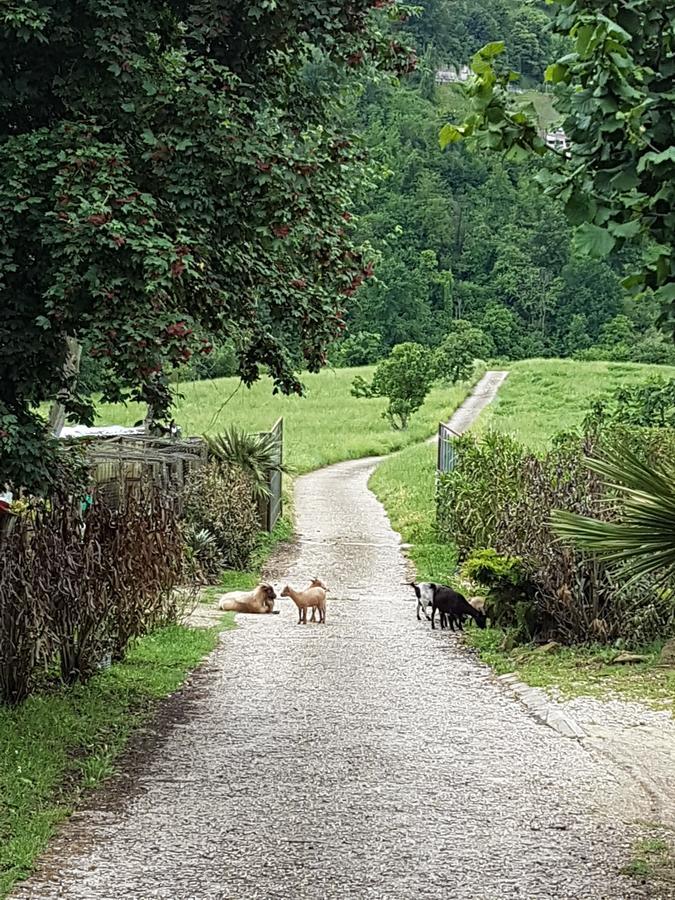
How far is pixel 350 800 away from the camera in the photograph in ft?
20.5

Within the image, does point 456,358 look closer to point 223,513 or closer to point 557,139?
point 223,513

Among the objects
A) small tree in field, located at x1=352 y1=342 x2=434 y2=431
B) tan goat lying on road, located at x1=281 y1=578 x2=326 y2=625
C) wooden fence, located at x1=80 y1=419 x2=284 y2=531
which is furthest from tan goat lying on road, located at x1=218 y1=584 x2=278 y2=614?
small tree in field, located at x1=352 y1=342 x2=434 y2=431

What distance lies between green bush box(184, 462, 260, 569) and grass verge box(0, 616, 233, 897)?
6.53 meters

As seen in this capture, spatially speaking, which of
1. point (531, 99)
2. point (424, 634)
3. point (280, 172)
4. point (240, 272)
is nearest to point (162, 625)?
point (424, 634)

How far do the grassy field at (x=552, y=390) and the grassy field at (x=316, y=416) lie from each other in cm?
282

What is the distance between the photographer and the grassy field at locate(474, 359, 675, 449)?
141ft

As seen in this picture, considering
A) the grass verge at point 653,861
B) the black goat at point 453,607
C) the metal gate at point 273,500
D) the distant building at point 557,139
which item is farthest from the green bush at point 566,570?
the metal gate at point 273,500

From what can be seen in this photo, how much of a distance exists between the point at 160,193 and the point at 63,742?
3.35 metres

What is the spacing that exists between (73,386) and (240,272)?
1374 millimetres

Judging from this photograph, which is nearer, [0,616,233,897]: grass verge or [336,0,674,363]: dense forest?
[0,616,233,897]: grass verge

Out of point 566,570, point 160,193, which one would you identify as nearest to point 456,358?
point 566,570

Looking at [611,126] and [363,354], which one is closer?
[611,126]

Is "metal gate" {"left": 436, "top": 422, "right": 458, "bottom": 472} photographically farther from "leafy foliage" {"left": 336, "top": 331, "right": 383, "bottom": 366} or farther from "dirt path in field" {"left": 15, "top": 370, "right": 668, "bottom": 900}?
"leafy foliage" {"left": 336, "top": 331, "right": 383, "bottom": 366}

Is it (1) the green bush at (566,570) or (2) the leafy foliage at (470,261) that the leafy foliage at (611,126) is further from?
(2) the leafy foliage at (470,261)
